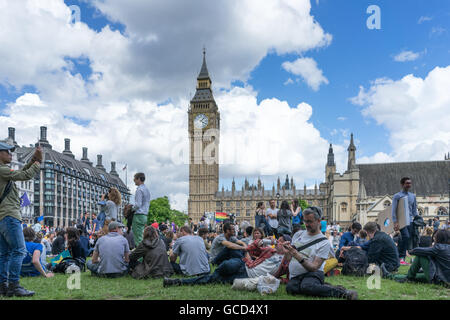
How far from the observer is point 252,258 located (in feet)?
28.0

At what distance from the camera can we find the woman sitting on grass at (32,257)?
8.77 metres

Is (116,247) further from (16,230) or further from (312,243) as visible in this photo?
(312,243)

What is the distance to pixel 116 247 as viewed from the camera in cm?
940

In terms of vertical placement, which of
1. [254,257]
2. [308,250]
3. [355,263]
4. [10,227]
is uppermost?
[10,227]

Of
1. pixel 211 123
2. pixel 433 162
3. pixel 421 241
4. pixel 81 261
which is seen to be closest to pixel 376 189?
pixel 433 162

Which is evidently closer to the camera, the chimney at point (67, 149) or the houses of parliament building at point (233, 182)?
the houses of parliament building at point (233, 182)

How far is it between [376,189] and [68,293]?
78.8 metres

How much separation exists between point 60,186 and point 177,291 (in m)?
84.4

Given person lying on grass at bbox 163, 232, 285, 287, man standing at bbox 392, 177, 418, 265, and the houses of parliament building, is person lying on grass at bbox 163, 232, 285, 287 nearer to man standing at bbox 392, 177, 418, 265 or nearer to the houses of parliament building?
man standing at bbox 392, 177, 418, 265

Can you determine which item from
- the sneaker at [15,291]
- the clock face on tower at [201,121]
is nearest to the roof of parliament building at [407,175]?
the clock face on tower at [201,121]

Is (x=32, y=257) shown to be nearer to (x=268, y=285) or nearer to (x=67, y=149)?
(x=268, y=285)

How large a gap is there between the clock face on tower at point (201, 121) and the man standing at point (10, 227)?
114591 mm

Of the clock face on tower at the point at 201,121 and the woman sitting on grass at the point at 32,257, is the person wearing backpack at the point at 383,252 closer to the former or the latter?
the woman sitting on grass at the point at 32,257

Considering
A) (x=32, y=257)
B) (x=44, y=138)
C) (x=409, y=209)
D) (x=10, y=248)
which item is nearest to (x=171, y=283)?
(x=10, y=248)
